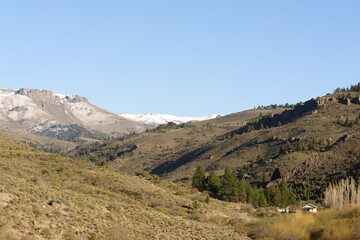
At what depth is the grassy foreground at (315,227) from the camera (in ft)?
104

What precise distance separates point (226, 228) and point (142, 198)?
1278 centimetres

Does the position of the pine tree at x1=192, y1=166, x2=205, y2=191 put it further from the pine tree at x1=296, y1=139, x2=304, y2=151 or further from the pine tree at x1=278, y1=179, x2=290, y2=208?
the pine tree at x1=296, y1=139, x2=304, y2=151

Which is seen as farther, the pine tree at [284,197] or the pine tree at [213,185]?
the pine tree at [284,197]

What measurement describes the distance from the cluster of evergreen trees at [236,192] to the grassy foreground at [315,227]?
145ft

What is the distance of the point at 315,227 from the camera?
113 ft

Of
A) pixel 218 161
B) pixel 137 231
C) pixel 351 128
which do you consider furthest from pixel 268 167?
pixel 137 231

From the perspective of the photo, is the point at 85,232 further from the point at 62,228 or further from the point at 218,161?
the point at 218,161

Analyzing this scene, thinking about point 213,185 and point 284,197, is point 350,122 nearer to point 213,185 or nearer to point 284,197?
point 284,197

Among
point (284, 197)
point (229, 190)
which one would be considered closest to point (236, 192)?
point (229, 190)

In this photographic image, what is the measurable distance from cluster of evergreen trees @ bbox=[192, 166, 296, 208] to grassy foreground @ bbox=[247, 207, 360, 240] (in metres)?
44.2

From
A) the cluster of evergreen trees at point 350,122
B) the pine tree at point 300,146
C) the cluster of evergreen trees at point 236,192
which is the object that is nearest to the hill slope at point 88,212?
the cluster of evergreen trees at point 236,192

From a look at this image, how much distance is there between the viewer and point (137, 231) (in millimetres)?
32125

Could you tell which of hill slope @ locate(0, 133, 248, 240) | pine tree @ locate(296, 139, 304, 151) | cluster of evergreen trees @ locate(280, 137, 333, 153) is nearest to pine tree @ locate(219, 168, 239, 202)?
hill slope @ locate(0, 133, 248, 240)

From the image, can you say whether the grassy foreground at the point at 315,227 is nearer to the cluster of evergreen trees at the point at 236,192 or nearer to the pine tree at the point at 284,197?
the cluster of evergreen trees at the point at 236,192
